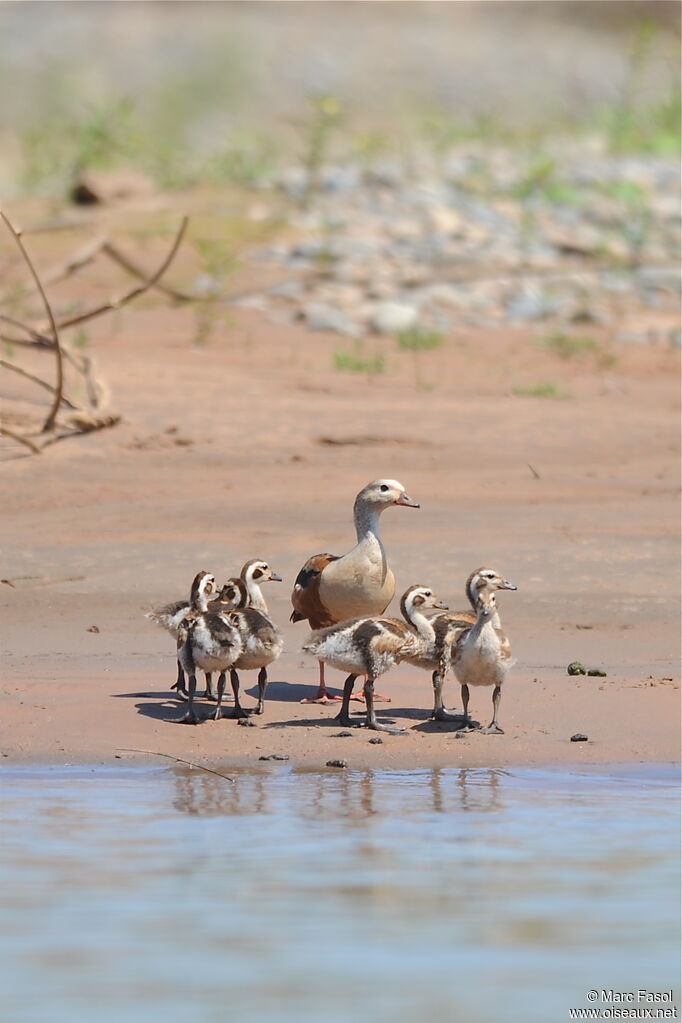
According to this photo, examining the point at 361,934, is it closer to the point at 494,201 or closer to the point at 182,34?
the point at 494,201

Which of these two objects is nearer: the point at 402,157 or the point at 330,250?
the point at 330,250

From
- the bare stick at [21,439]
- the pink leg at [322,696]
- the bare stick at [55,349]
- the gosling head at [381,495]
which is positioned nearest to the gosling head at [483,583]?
the gosling head at [381,495]

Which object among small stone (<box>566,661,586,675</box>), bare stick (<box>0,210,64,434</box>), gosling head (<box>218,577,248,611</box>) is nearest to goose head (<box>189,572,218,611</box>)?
gosling head (<box>218,577,248,611</box>)

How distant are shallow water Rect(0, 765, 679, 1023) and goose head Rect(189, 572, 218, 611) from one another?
3.99 ft

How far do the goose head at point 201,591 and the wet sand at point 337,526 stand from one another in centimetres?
50

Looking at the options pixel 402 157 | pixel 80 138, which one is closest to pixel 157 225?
pixel 80 138

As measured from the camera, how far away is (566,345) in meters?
18.6

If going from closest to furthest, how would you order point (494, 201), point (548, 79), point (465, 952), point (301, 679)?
point (465, 952) → point (301, 679) → point (494, 201) → point (548, 79)

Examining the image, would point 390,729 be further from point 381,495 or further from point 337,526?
point 337,526

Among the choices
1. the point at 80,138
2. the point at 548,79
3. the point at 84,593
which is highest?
the point at 548,79

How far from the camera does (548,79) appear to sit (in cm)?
5231

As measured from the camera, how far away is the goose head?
9273 millimetres

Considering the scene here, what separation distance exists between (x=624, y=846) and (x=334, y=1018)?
6.81 feet

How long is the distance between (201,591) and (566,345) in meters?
9.99
